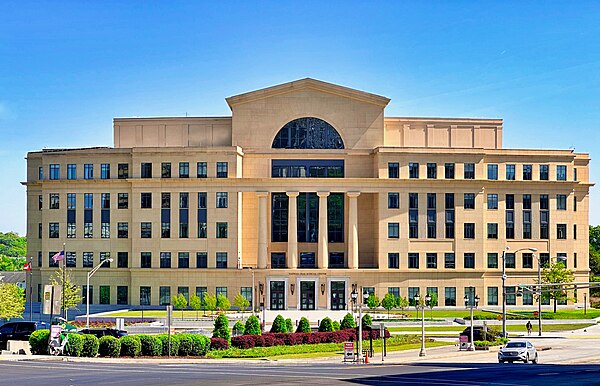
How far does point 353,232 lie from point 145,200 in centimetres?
2625

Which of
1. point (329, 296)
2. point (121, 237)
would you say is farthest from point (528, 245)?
point (121, 237)

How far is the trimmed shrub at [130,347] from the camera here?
5694 cm

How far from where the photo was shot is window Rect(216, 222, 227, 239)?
107m

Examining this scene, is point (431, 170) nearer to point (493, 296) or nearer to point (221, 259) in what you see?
point (493, 296)

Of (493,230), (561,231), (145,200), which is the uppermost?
(145,200)

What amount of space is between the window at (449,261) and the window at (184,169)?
3369 centimetres

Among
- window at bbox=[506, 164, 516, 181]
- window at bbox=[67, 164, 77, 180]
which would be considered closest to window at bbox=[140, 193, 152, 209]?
window at bbox=[67, 164, 77, 180]

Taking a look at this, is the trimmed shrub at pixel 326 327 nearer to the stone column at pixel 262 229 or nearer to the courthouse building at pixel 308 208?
the courthouse building at pixel 308 208

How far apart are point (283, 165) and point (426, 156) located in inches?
705

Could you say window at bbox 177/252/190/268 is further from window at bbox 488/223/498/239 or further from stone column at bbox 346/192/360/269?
window at bbox 488/223/498/239

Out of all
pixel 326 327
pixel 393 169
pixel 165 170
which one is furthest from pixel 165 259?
pixel 326 327

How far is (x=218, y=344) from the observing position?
62.0m

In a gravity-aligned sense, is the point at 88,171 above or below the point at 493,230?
above

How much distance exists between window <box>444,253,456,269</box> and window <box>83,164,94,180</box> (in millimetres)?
45785
